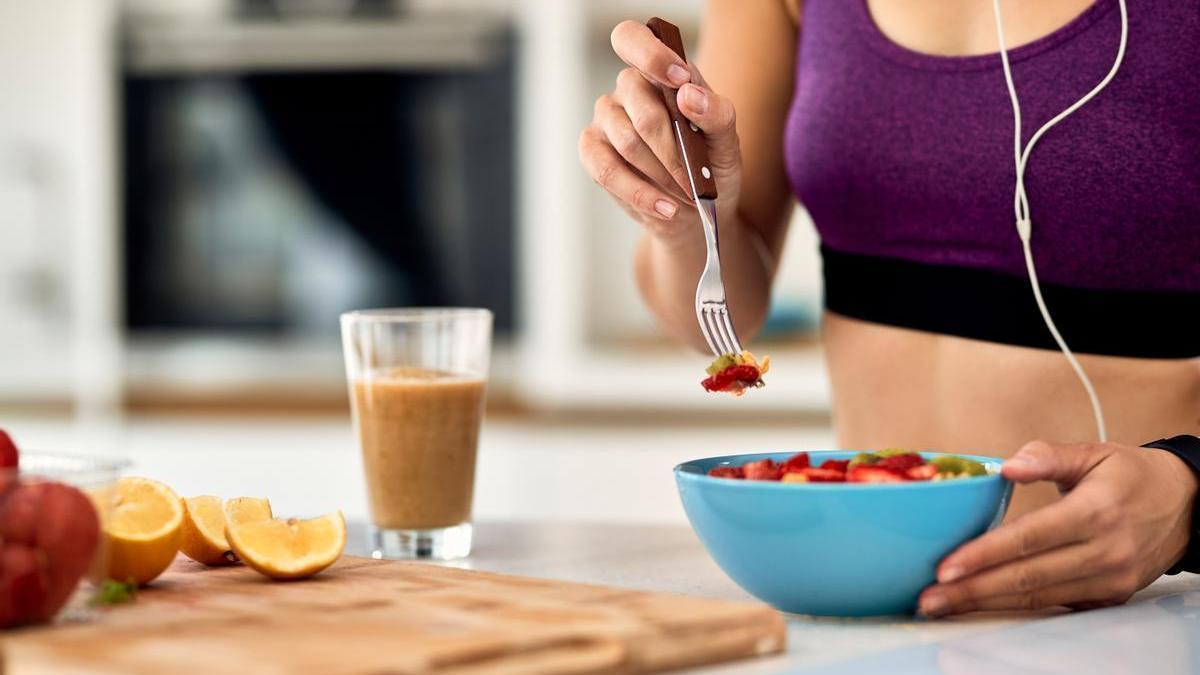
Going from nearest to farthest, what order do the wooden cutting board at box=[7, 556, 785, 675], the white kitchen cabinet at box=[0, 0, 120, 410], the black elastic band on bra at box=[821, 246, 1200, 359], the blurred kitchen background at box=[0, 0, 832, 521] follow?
1. the wooden cutting board at box=[7, 556, 785, 675]
2. the black elastic band on bra at box=[821, 246, 1200, 359]
3. the blurred kitchen background at box=[0, 0, 832, 521]
4. the white kitchen cabinet at box=[0, 0, 120, 410]

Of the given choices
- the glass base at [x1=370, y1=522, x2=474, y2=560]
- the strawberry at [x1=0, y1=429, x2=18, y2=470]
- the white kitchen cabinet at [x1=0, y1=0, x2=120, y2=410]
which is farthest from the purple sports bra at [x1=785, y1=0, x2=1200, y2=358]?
the white kitchen cabinet at [x1=0, y1=0, x2=120, y2=410]

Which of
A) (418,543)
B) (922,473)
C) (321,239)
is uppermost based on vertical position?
(321,239)

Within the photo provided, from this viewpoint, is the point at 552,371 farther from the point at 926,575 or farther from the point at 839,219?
the point at 926,575

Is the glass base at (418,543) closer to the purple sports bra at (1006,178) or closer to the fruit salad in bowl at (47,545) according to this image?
the fruit salad in bowl at (47,545)

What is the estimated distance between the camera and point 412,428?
1.22 metres

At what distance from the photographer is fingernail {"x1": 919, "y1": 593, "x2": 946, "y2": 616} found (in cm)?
89

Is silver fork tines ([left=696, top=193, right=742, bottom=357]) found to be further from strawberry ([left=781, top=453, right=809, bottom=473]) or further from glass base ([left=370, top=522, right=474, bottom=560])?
glass base ([left=370, top=522, right=474, bottom=560])

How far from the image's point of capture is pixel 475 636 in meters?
0.74

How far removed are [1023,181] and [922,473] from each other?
0.52 metres

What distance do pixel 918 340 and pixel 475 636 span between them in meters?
0.83

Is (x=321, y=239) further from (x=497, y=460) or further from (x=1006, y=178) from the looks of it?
(x=1006, y=178)

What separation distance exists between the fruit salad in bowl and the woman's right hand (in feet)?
1.55

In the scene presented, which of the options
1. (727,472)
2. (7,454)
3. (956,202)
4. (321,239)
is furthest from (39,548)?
(321,239)

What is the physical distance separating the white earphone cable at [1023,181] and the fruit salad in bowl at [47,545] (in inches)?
32.7
